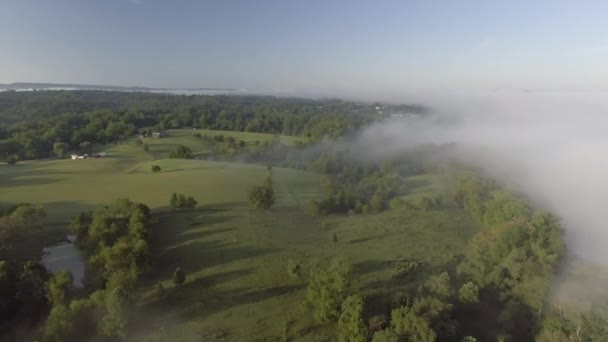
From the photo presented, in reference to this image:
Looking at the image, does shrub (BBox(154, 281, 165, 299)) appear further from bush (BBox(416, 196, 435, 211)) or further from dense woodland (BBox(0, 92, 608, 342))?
bush (BBox(416, 196, 435, 211))

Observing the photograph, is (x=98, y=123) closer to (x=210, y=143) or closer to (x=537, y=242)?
(x=210, y=143)

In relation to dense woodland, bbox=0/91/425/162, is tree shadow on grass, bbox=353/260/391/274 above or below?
below

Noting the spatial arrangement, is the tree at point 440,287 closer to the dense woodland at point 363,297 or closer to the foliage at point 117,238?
the dense woodland at point 363,297

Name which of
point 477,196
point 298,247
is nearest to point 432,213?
point 477,196

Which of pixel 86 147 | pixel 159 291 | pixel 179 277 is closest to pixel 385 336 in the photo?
pixel 179 277

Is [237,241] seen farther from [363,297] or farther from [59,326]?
[59,326]

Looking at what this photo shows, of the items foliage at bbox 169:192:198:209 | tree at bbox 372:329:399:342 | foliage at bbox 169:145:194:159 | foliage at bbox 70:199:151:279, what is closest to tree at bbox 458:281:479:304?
tree at bbox 372:329:399:342
